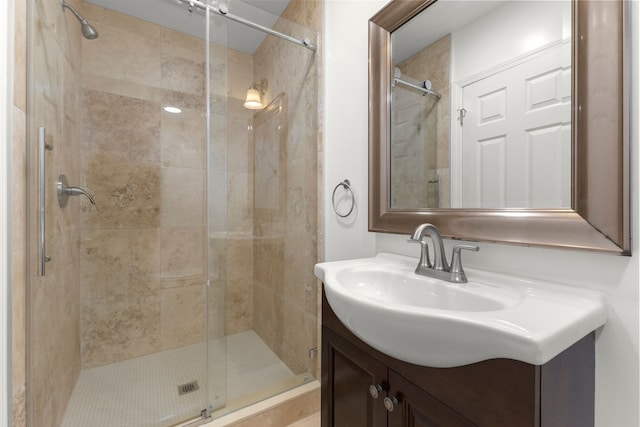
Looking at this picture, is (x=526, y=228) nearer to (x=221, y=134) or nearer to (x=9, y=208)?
(x=221, y=134)

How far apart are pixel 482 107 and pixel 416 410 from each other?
2.74 ft

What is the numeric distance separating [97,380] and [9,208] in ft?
4.27

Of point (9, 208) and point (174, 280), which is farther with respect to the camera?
point (174, 280)

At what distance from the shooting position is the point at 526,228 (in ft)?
2.22

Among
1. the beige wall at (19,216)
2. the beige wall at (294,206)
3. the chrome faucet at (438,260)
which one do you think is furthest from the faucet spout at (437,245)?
the beige wall at (19,216)

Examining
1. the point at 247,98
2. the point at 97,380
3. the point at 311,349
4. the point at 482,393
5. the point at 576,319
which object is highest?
the point at 247,98

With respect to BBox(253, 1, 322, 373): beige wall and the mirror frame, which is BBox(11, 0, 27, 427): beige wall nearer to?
BBox(253, 1, 322, 373): beige wall

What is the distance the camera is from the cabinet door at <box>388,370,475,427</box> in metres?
0.55

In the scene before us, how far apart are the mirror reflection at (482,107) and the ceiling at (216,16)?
0.85m

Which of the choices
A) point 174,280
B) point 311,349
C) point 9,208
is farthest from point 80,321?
point 311,349

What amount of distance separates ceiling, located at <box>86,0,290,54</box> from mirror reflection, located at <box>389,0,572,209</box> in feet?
2.78

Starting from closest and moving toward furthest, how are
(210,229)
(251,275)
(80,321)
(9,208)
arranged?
(9,208)
(210,229)
(80,321)
(251,275)

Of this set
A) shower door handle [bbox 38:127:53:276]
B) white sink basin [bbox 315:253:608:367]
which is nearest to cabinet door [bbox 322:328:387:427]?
white sink basin [bbox 315:253:608:367]

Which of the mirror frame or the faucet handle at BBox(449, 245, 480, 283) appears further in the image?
the faucet handle at BBox(449, 245, 480, 283)
